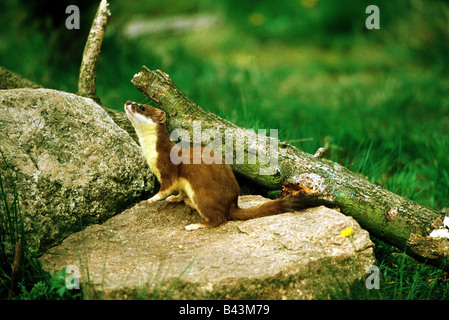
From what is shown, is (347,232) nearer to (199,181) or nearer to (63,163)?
(199,181)

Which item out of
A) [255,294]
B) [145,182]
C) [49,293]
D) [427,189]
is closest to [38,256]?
[49,293]

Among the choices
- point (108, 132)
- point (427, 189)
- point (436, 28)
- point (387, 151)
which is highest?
point (436, 28)

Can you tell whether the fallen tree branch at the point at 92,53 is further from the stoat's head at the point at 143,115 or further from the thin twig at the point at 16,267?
the thin twig at the point at 16,267

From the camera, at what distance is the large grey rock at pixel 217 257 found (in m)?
2.30

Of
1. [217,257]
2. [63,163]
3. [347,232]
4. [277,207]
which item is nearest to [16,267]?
[63,163]

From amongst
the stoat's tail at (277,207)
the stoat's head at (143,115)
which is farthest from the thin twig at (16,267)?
the stoat's tail at (277,207)

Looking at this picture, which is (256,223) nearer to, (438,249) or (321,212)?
(321,212)

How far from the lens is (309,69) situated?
7.23 meters

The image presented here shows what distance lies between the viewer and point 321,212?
110 inches

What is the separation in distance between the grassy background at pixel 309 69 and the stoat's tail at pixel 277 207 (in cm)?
59

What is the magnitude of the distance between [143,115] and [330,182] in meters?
1.21

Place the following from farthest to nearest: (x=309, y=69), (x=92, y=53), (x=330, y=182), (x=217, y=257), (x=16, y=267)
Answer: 1. (x=309, y=69)
2. (x=92, y=53)
3. (x=330, y=182)
4. (x=217, y=257)
5. (x=16, y=267)

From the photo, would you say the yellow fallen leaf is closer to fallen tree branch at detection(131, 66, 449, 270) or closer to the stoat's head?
fallen tree branch at detection(131, 66, 449, 270)
